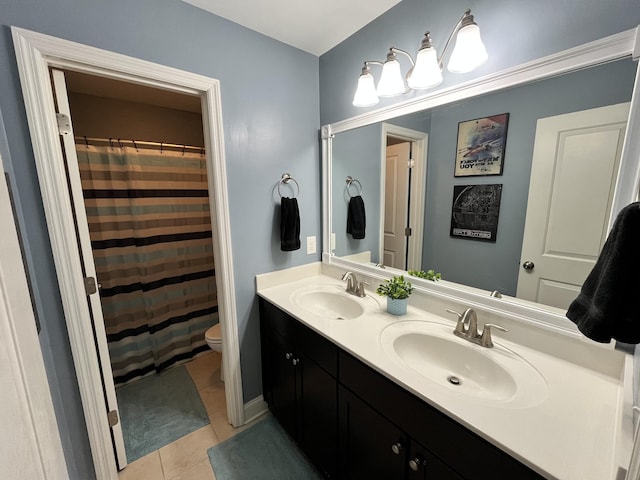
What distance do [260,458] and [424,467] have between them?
109cm

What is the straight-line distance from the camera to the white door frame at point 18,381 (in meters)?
0.40

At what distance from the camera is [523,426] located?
0.70 m

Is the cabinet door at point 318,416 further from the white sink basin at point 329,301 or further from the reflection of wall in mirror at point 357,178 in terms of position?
the reflection of wall in mirror at point 357,178

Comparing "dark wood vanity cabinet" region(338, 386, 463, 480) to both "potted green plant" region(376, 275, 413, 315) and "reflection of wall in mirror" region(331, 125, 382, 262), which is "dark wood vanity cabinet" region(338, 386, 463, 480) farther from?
"reflection of wall in mirror" region(331, 125, 382, 262)

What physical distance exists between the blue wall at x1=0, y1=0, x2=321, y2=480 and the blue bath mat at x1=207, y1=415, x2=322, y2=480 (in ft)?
0.82

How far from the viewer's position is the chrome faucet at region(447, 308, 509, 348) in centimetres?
107

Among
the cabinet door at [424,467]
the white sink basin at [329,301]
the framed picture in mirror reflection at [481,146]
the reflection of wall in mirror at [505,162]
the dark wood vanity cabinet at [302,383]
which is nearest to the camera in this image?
the cabinet door at [424,467]

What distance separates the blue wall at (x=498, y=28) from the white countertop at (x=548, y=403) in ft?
3.37

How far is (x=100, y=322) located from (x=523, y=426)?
174 cm

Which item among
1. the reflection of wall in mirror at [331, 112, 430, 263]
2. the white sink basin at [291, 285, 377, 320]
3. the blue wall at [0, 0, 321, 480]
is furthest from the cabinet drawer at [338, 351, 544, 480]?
the blue wall at [0, 0, 321, 480]

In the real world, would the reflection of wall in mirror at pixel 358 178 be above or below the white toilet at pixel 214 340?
above

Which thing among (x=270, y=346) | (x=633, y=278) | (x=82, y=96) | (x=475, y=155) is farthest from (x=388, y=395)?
(x=82, y=96)

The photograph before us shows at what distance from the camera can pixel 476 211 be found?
1225mm

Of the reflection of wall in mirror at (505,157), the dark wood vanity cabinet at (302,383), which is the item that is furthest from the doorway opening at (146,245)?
the reflection of wall in mirror at (505,157)
